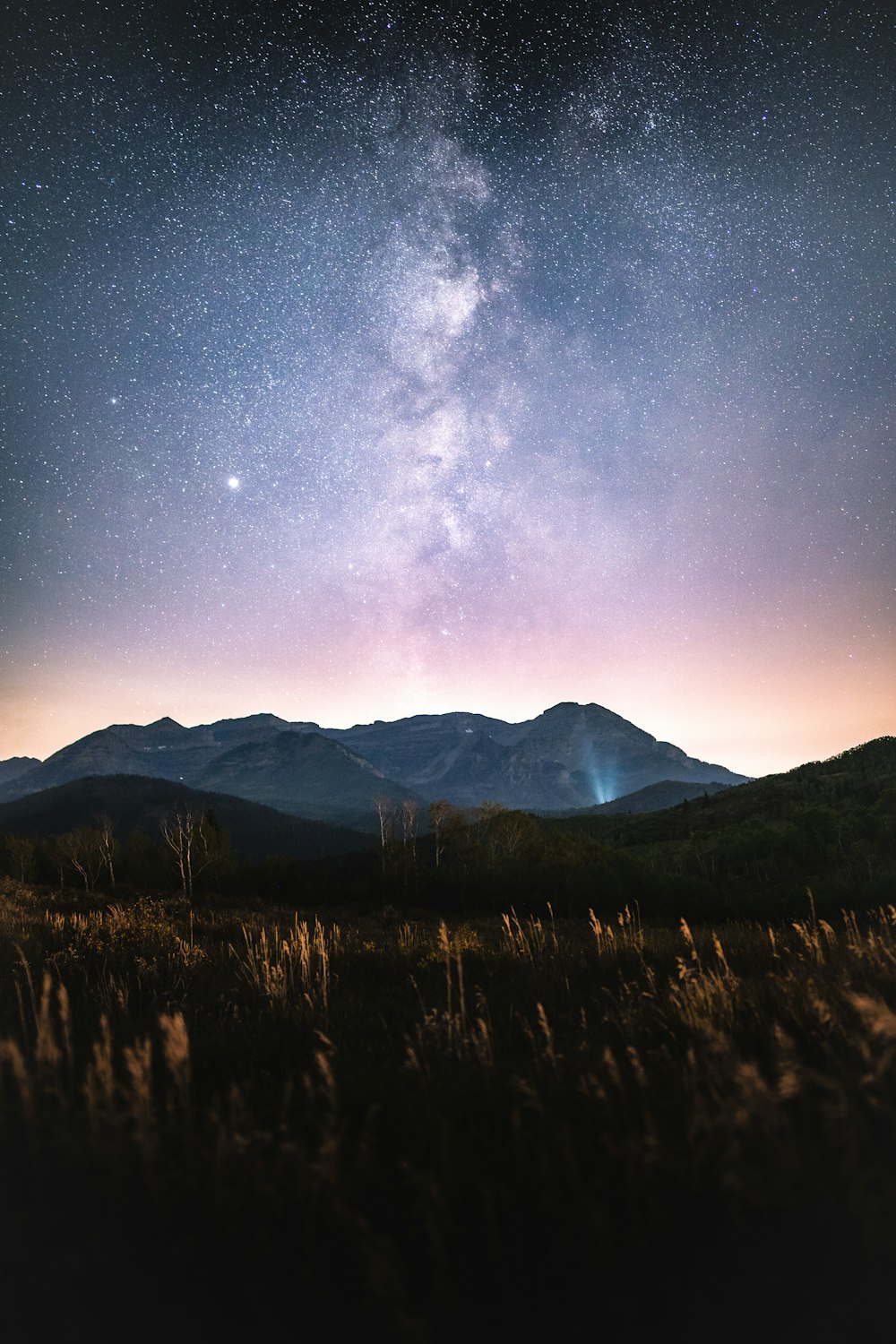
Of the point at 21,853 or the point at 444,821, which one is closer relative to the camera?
the point at 21,853

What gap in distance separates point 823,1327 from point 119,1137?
2.97 meters

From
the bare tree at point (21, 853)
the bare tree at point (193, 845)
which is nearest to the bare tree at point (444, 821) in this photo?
the bare tree at point (193, 845)

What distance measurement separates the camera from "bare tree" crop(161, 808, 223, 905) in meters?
45.4

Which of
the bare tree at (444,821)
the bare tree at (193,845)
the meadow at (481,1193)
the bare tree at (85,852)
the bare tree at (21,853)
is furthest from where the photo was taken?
the bare tree at (444,821)

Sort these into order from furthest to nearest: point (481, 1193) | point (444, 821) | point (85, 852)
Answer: point (444, 821)
point (85, 852)
point (481, 1193)

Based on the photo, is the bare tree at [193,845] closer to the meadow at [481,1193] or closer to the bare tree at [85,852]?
the bare tree at [85,852]

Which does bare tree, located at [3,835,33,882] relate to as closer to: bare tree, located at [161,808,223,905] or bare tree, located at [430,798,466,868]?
bare tree, located at [161,808,223,905]

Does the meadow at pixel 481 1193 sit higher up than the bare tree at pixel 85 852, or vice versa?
the meadow at pixel 481 1193

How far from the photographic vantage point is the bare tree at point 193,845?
45438mm

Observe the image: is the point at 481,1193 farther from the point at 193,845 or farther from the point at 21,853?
the point at 21,853

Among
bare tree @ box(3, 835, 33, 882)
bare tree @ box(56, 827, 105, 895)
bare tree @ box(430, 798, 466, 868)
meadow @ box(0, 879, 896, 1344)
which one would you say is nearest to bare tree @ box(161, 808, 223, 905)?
bare tree @ box(56, 827, 105, 895)

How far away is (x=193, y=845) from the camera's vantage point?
5419cm

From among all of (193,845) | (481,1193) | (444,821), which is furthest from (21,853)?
(481,1193)

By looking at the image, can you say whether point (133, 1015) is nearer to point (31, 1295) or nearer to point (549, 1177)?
point (31, 1295)
